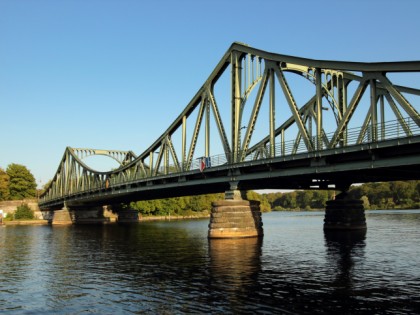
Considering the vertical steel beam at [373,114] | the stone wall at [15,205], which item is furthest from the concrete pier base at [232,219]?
the stone wall at [15,205]

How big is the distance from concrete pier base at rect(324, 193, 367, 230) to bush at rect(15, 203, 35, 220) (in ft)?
359

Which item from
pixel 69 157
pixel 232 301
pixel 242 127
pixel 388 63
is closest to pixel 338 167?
pixel 388 63

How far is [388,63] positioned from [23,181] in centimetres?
16503

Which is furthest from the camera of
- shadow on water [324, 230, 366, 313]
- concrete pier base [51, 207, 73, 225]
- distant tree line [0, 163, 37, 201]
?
distant tree line [0, 163, 37, 201]

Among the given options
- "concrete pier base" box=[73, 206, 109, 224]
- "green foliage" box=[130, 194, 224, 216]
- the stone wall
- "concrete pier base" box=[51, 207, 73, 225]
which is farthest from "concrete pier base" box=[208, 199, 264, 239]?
the stone wall

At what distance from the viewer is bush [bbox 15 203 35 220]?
147 meters

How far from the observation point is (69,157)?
162500 millimetres

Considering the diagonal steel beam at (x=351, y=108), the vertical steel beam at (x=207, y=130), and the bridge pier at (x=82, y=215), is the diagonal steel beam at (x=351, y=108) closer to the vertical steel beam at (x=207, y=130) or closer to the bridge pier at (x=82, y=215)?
the vertical steel beam at (x=207, y=130)

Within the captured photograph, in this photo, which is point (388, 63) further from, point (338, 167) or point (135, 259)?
point (135, 259)

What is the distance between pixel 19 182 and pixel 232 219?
14173 centimetres

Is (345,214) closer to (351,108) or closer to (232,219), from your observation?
(232,219)

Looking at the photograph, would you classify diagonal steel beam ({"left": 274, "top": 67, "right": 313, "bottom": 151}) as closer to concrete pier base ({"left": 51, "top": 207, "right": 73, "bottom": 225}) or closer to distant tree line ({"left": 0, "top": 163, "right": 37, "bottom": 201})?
concrete pier base ({"left": 51, "top": 207, "right": 73, "bottom": 225})

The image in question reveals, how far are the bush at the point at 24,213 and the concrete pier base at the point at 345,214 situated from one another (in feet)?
359

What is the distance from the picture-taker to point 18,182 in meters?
176
